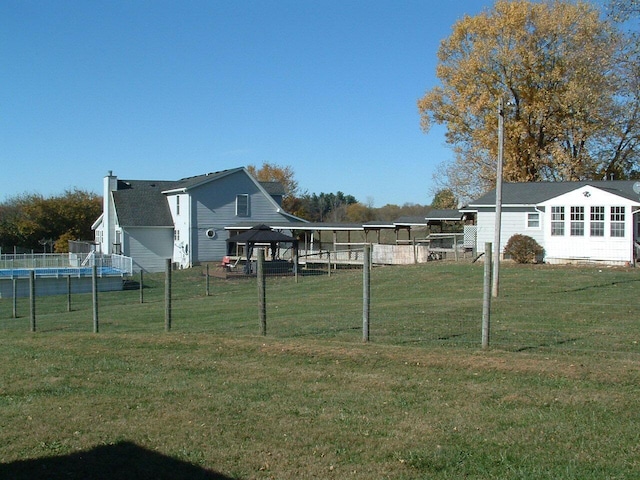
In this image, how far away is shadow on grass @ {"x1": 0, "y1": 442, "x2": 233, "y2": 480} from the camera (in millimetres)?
5234

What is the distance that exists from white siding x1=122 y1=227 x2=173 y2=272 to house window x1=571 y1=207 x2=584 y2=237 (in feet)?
91.3

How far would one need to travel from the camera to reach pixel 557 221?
106 feet

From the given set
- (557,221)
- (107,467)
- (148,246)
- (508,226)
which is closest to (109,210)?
(148,246)

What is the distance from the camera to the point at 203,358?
382 inches

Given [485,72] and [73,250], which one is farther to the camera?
[73,250]

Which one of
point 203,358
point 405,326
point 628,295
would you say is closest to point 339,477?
point 203,358

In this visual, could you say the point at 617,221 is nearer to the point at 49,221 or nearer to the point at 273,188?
the point at 273,188

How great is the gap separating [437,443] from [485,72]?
38.8 meters

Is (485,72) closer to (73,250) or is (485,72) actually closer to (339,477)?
(73,250)

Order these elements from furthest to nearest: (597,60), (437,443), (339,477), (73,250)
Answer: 1. (73,250)
2. (597,60)
3. (437,443)
4. (339,477)

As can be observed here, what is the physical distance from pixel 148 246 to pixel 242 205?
282 inches

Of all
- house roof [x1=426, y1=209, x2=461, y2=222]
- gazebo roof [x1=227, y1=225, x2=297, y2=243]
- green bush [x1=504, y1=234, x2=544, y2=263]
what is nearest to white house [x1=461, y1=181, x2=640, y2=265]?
green bush [x1=504, y1=234, x2=544, y2=263]

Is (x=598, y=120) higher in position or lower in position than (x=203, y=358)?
higher

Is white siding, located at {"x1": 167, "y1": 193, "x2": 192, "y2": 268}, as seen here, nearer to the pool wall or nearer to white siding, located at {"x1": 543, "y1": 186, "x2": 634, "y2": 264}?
the pool wall
